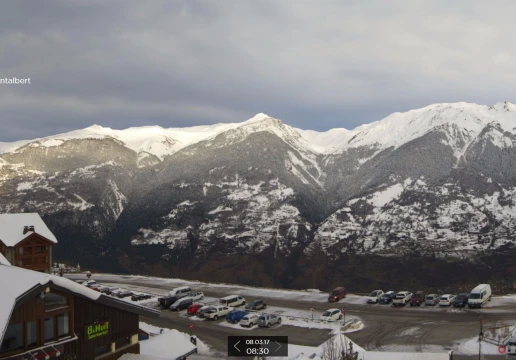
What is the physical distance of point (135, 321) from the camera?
25109 millimetres

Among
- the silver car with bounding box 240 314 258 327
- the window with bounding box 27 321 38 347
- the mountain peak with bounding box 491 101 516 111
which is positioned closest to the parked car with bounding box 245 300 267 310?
the silver car with bounding box 240 314 258 327

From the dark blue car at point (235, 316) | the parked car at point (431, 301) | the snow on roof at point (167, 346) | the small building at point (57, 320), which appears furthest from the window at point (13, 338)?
the parked car at point (431, 301)

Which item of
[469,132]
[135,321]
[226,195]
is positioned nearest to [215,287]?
[135,321]

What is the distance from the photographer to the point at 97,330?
2216cm

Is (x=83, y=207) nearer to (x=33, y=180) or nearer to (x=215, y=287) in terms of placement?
(x=33, y=180)

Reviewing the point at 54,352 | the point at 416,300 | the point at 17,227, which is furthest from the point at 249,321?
the point at 17,227

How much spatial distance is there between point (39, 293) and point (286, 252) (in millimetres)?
133629

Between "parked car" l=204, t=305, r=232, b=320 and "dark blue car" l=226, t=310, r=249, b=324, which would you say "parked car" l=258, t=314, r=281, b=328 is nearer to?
"dark blue car" l=226, t=310, r=249, b=324

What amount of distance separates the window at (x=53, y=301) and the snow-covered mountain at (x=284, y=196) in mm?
131115

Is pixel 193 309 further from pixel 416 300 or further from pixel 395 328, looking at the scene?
pixel 416 300

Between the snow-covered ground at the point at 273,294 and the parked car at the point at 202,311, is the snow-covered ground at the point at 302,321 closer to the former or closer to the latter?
the parked car at the point at 202,311

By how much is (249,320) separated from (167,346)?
57.3ft
